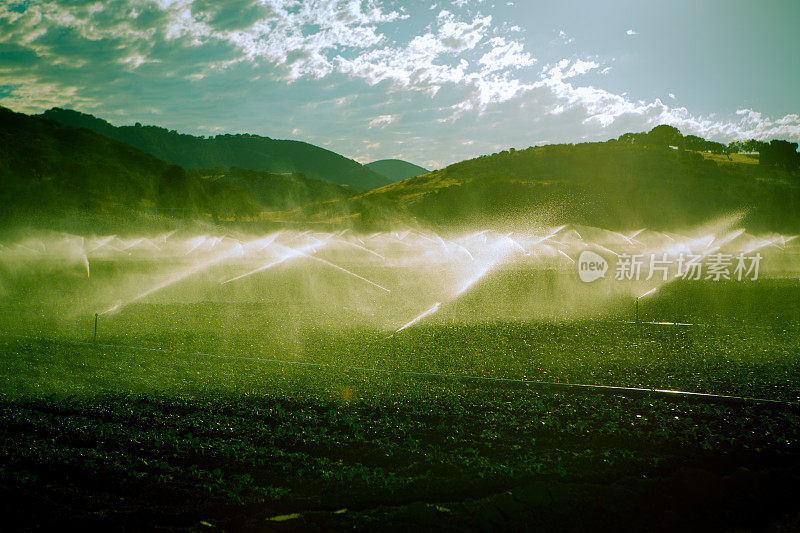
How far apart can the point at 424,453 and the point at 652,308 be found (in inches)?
365

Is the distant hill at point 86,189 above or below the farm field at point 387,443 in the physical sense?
above

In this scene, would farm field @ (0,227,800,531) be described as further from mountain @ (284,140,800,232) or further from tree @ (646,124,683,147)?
tree @ (646,124,683,147)

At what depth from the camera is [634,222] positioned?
1860 inches

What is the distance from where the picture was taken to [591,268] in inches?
648

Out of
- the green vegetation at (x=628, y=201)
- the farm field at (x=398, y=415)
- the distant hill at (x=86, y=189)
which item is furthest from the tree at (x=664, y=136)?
the farm field at (x=398, y=415)

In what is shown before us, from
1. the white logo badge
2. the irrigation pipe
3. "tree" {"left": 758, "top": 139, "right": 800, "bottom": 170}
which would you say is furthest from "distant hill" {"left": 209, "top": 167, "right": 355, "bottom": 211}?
the irrigation pipe

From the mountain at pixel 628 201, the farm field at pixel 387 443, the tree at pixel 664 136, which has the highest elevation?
the tree at pixel 664 136

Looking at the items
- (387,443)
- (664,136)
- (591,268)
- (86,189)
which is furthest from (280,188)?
(387,443)

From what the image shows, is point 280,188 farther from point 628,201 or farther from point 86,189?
point 628,201

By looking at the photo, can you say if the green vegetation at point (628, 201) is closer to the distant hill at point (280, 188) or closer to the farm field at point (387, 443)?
the farm field at point (387, 443)

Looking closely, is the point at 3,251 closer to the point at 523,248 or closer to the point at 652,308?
the point at 523,248

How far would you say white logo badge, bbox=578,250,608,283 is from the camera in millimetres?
15392

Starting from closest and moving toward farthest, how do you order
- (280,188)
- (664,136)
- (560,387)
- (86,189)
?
(560,387)
(86,189)
(664,136)
(280,188)

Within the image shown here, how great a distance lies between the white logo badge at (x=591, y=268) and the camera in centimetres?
1539
